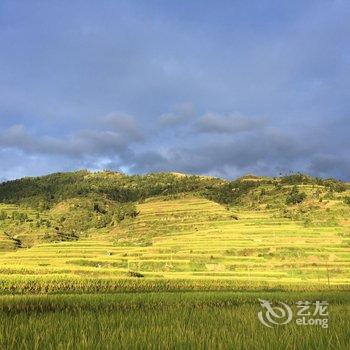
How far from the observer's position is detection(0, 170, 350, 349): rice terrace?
15.6 feet

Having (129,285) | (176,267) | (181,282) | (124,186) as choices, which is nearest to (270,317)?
(129,285)

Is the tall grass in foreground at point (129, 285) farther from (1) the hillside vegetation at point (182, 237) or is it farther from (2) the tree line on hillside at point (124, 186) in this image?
(2) the tree line on hillside at point (124, 186)

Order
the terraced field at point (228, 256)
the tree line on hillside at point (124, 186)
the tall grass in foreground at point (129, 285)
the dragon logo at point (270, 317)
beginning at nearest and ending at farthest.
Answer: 1. the dragon logo at point (270, 317)
2. the tall grass in foreground at point (129, 285)
3. the terraced field at point (228, 256)
4. the tree line on hillside at point (124, 186)

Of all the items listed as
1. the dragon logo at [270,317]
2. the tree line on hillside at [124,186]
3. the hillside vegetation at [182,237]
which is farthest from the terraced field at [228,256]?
the tree line on hillside at [124,186]

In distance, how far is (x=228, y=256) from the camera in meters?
49.5

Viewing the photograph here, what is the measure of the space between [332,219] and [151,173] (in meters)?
113

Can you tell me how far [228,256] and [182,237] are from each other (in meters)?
16.7

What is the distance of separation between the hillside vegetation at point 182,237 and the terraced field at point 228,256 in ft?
0.38

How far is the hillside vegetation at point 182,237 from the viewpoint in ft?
111

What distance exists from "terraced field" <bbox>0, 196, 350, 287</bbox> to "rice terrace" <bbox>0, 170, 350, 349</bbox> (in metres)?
0.14

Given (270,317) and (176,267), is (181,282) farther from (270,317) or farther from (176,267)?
(270,317)

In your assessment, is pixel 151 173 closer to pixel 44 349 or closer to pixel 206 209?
pixel 206 209

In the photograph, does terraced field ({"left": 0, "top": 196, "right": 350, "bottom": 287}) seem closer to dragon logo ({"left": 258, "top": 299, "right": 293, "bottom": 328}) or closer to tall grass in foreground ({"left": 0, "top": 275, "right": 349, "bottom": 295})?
tall grass in foreground ({"left": 0, "top": 275, "right": 349, "bottom": 295})

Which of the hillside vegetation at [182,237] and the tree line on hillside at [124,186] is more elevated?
the tree line on hillside at [124,186]
